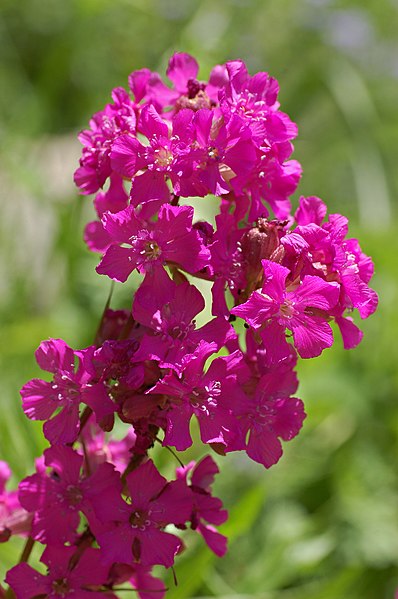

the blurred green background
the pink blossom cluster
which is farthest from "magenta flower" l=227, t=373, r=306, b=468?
the blurred green background

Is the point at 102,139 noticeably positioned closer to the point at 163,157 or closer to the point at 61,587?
the point at 163,157

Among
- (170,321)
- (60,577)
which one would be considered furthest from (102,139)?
(60,577)

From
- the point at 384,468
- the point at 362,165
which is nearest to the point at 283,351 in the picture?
the point at 384,468

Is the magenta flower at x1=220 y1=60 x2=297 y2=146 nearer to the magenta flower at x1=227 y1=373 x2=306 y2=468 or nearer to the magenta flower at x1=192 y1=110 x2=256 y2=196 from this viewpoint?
the magenta flower at x1=192 y1=110 x2=256 y2=196

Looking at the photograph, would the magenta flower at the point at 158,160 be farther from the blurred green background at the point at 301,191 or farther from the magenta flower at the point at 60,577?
the blurred green background at the point at 301,191

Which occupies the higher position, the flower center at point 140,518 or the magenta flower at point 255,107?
the magenta flower at point 255,107

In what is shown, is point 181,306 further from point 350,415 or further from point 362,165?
point 362,165

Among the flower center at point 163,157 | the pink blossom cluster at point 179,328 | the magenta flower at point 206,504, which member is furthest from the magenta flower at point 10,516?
the flower center at point 163,157
